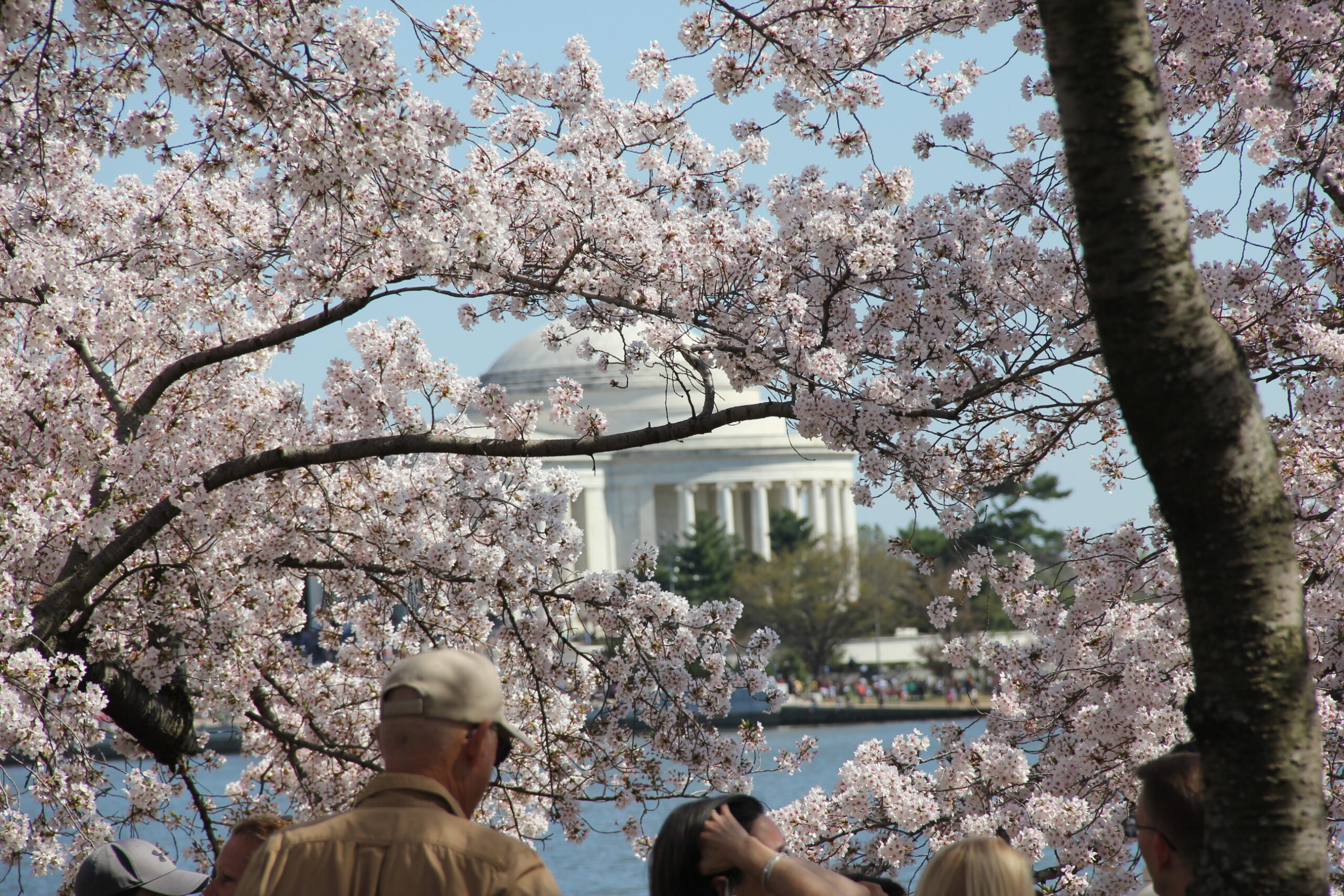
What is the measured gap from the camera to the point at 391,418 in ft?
24.6

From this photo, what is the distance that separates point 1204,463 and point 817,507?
7312cm

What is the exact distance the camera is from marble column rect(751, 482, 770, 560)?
72688 millimetres

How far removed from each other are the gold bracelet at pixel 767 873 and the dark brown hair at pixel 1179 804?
710 mm

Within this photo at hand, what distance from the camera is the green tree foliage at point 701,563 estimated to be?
61062 millimetres

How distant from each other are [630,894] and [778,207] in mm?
13494

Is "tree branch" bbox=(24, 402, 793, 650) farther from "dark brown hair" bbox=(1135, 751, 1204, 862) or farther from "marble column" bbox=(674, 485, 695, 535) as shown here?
"marble column" bbox=(674, 485, 695, 535)

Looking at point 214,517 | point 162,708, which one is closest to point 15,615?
point 214,517

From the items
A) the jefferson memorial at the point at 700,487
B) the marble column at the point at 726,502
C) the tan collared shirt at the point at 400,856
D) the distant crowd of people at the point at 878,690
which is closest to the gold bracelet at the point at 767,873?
the tan collared shirt at the point at 400,856

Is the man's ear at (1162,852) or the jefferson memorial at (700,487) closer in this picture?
the man's ear at (1162,852)

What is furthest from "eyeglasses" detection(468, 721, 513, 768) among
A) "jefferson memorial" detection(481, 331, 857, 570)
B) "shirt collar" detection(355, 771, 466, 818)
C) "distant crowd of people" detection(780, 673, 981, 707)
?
"jefferson memorial" detection(481, 331, 857, 570)

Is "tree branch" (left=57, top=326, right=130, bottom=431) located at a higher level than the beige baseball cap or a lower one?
higher

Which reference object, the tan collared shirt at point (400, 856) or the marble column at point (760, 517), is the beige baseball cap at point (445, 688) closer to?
the tan collared shirt at point (400, 856)

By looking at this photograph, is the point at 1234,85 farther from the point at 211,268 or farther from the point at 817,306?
the point at 211,268

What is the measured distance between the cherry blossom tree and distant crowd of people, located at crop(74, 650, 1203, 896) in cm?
240
